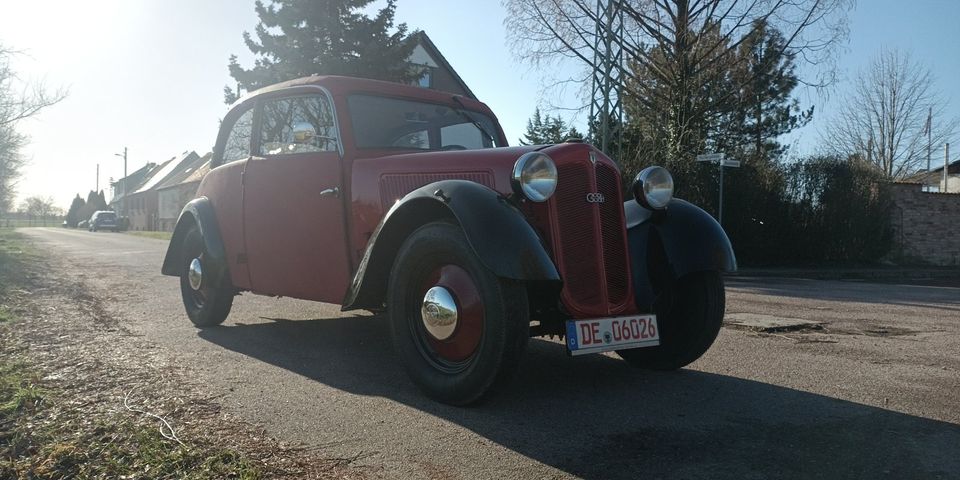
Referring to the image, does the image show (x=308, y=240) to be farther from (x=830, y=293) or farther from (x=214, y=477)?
(x=830, y=293)

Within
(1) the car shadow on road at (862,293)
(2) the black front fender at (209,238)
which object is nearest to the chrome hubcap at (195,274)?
(2) the black front fender at (209,238)

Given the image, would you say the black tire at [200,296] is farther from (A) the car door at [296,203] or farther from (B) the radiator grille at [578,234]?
(B) the radiator grille at [578,234]

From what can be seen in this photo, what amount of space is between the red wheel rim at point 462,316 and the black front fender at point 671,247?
1094 mm

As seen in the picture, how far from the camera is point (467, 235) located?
10.9 feet

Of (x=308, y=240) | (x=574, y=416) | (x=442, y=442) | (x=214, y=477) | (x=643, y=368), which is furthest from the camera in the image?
(x=308, y=240)

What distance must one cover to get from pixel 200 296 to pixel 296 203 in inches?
69.1

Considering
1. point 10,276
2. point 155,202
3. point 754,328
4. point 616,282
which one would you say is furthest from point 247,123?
point 155,202

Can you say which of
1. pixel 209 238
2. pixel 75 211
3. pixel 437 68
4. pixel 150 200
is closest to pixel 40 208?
pixel 75 211

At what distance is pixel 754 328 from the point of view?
6246 mm

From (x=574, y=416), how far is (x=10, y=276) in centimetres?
1040

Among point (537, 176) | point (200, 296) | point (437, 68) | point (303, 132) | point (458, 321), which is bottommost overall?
point (200, 296)

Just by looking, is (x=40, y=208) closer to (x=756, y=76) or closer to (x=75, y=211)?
(x=75, y=211)

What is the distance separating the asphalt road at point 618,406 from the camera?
8.86 ft

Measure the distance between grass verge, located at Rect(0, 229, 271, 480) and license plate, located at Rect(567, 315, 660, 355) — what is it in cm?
154
